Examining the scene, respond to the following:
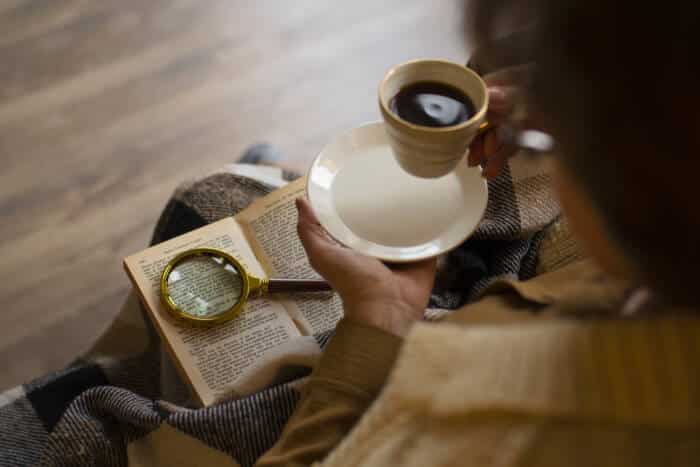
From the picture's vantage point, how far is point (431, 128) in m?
0.78

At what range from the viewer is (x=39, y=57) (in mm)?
1769

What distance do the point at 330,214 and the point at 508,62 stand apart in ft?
1.11

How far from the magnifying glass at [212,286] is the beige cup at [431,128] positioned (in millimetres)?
220

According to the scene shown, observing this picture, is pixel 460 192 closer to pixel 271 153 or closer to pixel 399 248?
pixel 399 248

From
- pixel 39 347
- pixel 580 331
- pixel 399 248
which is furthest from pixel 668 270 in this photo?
pixel 39 347

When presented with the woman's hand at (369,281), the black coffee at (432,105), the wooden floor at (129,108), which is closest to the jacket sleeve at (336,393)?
the woman's hand at (369,281)

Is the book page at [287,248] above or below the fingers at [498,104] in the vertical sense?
below

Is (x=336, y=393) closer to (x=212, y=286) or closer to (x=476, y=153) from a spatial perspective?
(x=212, y=286)

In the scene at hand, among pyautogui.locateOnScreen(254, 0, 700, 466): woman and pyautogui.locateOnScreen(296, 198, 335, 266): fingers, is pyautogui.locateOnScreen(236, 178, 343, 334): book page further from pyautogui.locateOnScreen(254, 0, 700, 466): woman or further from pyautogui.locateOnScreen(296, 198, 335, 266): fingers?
pyautogui.locateOnScreen(254, 0, 700, 466): woman

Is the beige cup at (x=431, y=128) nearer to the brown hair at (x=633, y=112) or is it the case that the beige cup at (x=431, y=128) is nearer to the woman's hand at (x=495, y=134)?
the woman's hand at (x=495, y=134)

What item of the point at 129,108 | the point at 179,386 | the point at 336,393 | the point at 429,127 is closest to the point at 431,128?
the point at 429,127

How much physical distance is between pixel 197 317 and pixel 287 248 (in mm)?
161

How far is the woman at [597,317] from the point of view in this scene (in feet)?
1.42

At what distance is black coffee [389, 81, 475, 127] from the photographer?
0.84 meters
